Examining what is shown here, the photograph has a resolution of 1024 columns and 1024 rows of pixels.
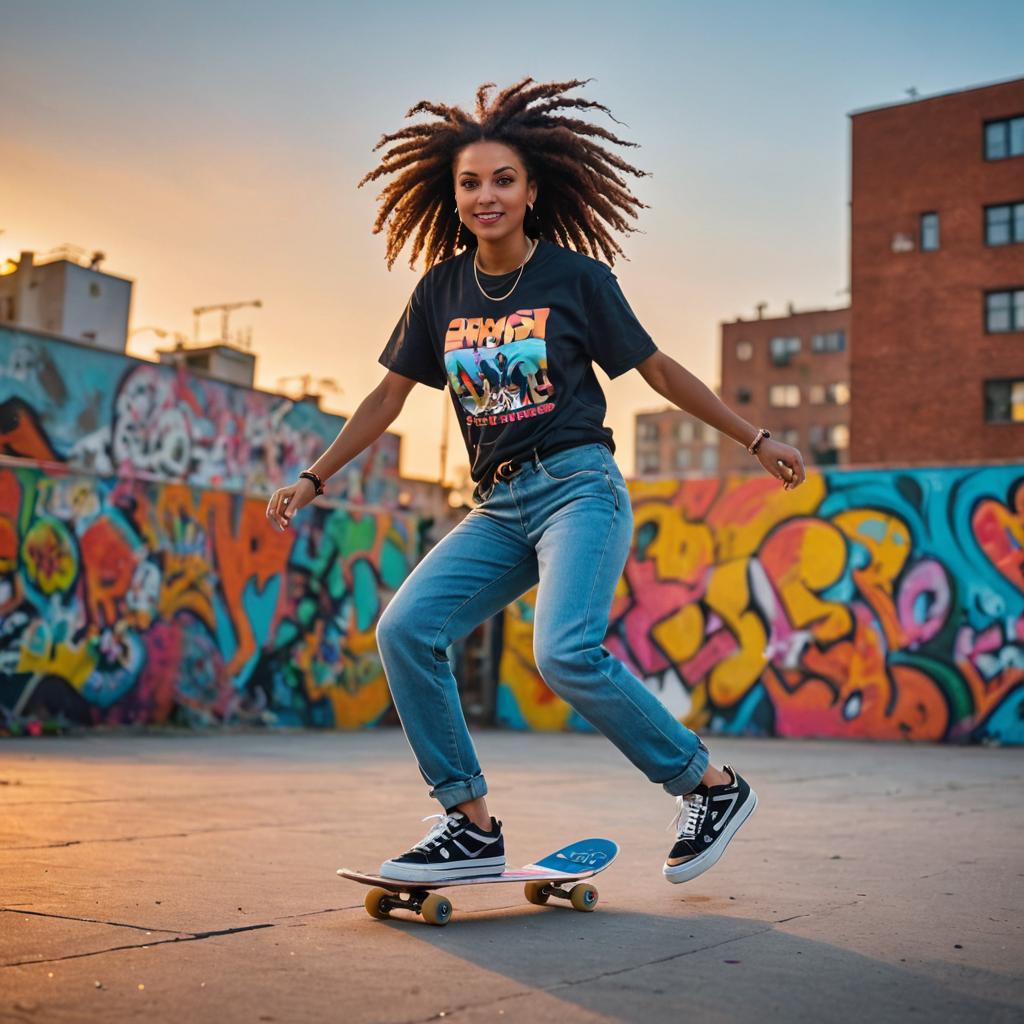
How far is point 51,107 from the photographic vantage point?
1206cm

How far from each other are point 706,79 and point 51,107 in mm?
6453

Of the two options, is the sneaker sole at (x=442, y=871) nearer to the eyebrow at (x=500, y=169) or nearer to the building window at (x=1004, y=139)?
the eyebrow at (x=500, y=169)

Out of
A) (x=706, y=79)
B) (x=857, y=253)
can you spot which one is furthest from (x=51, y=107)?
(x=857, y=253)

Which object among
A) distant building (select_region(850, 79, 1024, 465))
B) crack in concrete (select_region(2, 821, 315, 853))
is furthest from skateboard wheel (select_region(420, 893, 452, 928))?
distant building (select_region(850, 79, 1024, 465))

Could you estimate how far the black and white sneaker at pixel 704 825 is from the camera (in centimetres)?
352

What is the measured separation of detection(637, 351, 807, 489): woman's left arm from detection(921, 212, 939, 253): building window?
41.1 metres

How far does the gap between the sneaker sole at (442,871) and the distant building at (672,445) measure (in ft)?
341

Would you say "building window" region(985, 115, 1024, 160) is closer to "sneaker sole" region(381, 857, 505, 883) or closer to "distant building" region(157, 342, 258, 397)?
"distant building" region(157, 342, 258, 397)

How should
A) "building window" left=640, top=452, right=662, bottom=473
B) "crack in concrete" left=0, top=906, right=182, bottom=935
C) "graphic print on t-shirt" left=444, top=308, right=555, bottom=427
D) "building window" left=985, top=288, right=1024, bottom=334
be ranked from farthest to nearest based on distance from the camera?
"building window" left=640, top=452, right=662, bottom=473 < "building window" left=985, top=288, right=1024, bottom=334 < "graphic print on t-shirt" left=444, top=308, right=555, bottom=427 < "crack in concrete" left=0, top=906, right=182, bottom=935

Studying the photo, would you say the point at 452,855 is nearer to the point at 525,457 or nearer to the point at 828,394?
the point at 525,457

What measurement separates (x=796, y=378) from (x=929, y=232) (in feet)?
144

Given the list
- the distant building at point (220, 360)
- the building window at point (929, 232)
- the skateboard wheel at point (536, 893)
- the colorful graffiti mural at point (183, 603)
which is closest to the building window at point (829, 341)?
the building window at point (929, 232)

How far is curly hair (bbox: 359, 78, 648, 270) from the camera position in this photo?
13.0 feet

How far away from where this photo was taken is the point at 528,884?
143 inches
